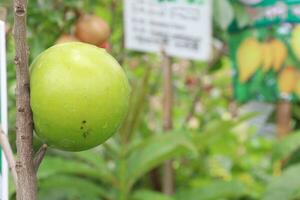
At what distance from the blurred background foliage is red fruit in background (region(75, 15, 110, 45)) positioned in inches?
1.5

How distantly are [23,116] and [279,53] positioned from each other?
1.18 metres

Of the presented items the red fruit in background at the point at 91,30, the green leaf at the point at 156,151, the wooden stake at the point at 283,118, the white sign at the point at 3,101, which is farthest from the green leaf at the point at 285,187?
→ the white sign at the point at 3,101

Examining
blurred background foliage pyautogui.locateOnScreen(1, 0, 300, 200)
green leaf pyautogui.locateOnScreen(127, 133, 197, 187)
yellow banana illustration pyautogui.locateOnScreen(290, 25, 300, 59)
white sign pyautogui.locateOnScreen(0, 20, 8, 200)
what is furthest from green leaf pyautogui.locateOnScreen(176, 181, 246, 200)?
white sign pyautogui.locateOnScreen(0, 20, 8, 200)

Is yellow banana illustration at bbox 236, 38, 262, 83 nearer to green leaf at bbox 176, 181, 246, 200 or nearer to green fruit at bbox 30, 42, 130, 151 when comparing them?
green leaf at bbox 176, 181, 246, 200

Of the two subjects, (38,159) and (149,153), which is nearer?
(38,159)

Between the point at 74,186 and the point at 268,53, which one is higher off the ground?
the point at 268,53

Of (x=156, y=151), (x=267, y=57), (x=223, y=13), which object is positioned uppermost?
(x=223, y=13)

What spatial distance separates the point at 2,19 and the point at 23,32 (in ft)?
0.60

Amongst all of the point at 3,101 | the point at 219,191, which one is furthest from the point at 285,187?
the point at 3,101

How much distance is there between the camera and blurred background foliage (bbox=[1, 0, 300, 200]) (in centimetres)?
127

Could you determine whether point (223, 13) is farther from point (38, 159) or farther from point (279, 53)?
point (38, 159)

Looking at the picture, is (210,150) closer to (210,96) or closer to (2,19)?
(210,96)

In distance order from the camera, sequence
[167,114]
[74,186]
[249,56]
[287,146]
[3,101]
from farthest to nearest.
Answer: [249,56]
[167,114]
[287,146]
[74,186]
[3,101]

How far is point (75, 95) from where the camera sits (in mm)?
517
